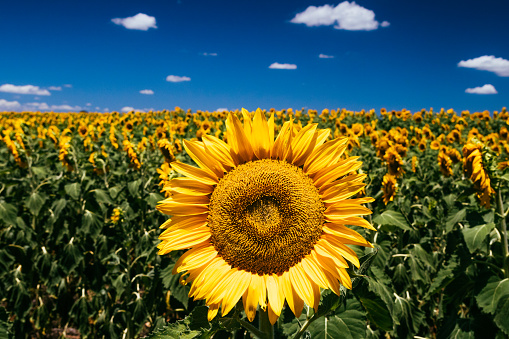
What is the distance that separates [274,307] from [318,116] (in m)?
18.7

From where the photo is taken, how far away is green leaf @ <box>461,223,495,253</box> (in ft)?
9.15

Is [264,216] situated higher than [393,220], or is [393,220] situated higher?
[264,216]

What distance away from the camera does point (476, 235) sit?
9.36 ft

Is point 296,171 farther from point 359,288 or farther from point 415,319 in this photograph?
point 415,319

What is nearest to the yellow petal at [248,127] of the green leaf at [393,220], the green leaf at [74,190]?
the green leaf at [393,220]

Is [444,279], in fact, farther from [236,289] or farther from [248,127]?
[248,127]

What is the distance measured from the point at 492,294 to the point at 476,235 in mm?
477

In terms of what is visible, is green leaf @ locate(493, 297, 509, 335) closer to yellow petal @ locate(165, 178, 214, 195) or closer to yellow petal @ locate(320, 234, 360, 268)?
yellow petal @ locate(320, 234, 360, 268)

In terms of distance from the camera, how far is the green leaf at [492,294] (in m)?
2.74

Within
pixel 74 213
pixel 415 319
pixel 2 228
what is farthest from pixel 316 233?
pixel 2 228

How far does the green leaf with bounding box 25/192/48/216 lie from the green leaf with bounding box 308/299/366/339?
4.46m

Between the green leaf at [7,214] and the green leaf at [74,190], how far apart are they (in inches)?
28.2

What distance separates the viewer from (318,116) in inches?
764

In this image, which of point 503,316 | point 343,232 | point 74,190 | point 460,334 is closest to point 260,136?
point 343,232
